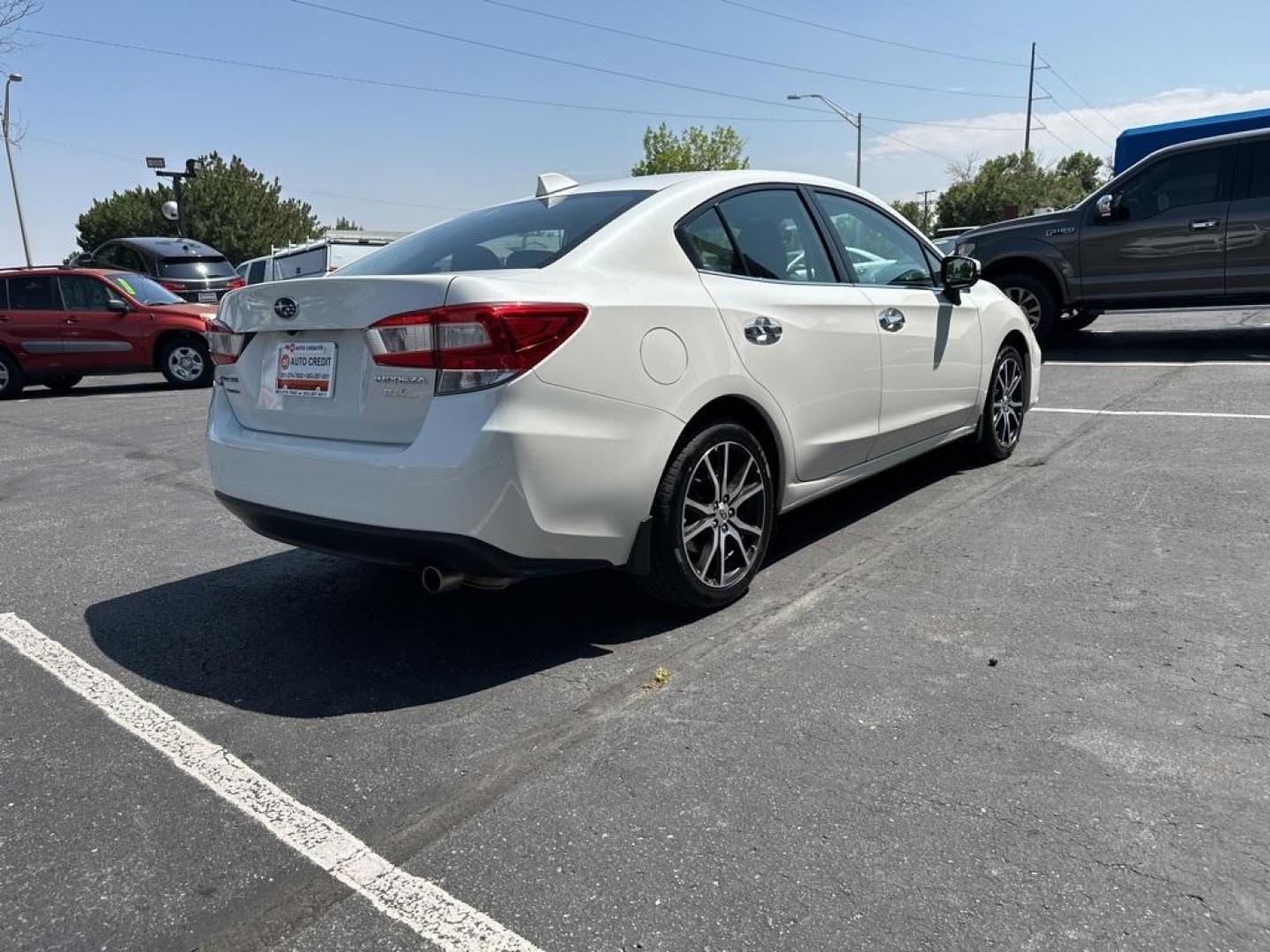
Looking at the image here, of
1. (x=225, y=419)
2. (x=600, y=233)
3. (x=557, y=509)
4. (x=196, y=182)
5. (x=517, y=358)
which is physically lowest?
(x=557, y=509)

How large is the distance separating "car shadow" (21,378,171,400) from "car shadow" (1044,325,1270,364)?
11.4 meters

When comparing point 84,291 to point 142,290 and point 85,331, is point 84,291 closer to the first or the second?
point 85,331

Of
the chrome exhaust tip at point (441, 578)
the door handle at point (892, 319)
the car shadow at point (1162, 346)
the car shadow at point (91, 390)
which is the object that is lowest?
the car shadow at point (91, 390)

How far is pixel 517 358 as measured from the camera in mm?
2883

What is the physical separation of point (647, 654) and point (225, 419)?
1815 millimetres

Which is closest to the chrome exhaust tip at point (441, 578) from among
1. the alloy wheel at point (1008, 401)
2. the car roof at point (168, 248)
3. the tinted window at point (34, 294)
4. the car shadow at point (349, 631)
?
the car shadow at point (349, 631)

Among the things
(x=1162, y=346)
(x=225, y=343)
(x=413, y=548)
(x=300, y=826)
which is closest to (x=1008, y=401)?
(x=413, y=548)

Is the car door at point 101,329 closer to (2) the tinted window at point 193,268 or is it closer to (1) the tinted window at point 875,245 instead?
(2) the tinted window at point 193,268

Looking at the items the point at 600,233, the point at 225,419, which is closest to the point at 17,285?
the point at 225,419

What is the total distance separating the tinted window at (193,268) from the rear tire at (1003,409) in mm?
16877

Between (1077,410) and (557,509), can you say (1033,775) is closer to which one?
(557,509)

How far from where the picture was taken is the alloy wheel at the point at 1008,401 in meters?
5.72

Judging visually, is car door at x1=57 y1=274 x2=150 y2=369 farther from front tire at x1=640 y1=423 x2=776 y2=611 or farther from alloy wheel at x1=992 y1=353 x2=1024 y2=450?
front tire at x1=640 y1=423 x2=776 y2=611

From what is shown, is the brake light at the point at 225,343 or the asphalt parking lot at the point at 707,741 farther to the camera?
the brake light at the point at 225,343
